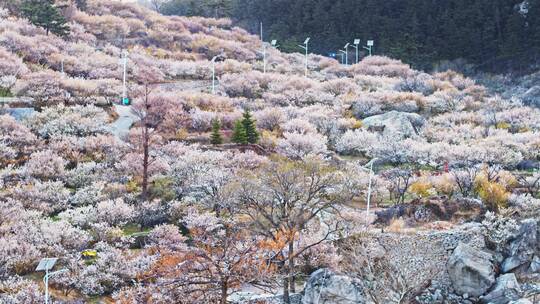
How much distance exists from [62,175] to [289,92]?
→ 22859 mm

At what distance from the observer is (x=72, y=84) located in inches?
1603

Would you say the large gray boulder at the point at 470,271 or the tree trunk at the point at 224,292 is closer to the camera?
the tree trunk at the point at 224,292

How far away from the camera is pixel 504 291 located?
19609 mm

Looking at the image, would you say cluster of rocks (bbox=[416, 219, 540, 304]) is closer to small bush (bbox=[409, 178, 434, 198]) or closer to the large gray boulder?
the large gray boulder

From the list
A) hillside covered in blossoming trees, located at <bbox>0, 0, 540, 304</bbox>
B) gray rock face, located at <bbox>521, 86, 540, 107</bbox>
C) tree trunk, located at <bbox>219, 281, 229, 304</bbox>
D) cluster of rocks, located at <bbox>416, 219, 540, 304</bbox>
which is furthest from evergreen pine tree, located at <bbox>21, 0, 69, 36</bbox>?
cluster of rocks, located at <bbox>416, 219, 540, 304</bbox>

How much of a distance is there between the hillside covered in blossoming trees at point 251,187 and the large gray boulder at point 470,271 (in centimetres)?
5

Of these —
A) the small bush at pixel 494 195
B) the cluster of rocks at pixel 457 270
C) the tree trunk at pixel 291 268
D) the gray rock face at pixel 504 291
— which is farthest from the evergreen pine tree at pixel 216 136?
the gray rock face at pixel 504 291

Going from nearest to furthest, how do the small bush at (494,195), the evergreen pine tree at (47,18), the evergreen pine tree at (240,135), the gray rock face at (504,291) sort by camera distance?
the gray rock face at (504,291)
the small bush at (494,195)
the evergreen pine tree at (240,135)
the evergreen pine tree at (47,18)

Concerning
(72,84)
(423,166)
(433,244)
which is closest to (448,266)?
(433,244)

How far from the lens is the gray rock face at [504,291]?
19.5 meters

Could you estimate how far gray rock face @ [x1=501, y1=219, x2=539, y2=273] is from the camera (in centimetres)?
2116

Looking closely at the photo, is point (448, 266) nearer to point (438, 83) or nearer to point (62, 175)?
point (62, 175)

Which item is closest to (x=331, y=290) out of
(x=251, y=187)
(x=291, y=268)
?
(x=291, y=268)

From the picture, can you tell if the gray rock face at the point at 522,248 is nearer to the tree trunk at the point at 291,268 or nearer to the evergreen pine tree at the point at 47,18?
the tree trunk at the point at 291,268
